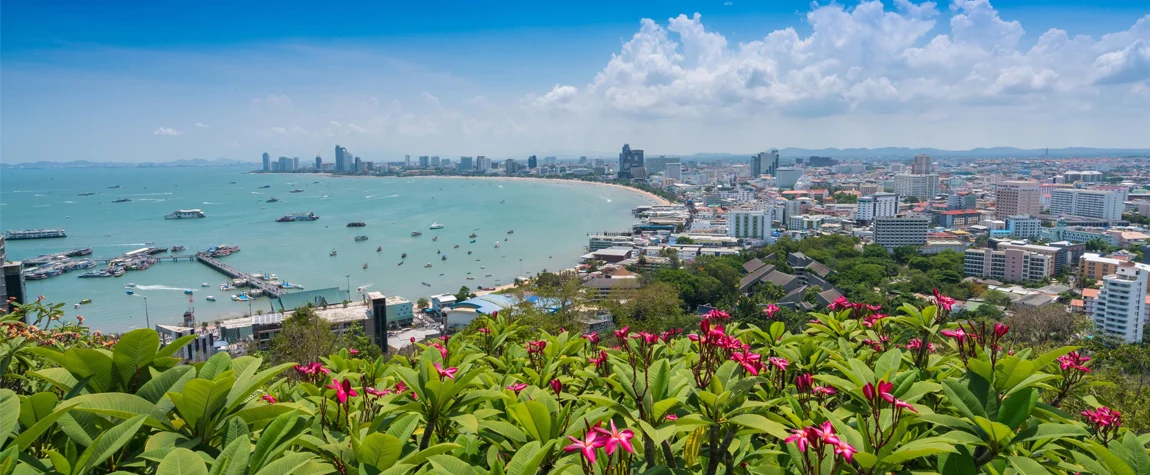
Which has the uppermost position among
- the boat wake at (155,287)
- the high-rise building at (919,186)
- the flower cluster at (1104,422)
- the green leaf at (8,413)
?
the green leaf at (8,413)

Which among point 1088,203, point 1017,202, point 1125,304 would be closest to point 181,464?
point 1125,304

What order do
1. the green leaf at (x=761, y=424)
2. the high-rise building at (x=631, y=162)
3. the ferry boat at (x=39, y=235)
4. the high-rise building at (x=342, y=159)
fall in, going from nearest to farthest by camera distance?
the green leaf at (x=761, y=424), the ferry boat at (x=39, y=235), the high-rise building at (x=631, y=162), the high-rise building at (x=342, y=159)

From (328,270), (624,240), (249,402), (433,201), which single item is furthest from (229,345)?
(433,201)

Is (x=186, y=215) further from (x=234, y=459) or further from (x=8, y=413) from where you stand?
(x=234, y=459)

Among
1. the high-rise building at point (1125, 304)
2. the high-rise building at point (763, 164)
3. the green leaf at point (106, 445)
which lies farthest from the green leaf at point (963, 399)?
the high-rise building at point (763, 164)

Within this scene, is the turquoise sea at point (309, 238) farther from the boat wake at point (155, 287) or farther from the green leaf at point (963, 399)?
the green leaf at point (963, 399)

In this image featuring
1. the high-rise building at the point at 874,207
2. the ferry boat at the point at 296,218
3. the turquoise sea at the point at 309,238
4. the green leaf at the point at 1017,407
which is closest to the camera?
the green leaf at the point at 1017,407
